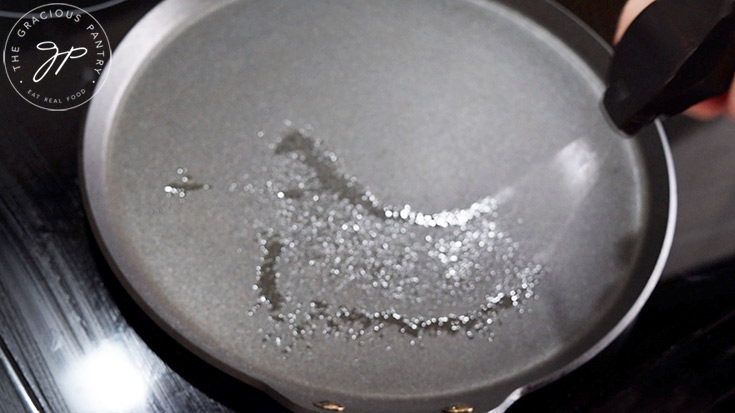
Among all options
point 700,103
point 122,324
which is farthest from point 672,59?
point 122,324

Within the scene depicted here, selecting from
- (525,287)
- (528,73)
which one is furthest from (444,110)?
(525,287)

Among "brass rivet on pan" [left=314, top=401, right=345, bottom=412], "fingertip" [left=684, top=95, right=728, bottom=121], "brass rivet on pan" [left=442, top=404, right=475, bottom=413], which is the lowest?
"brass rivet on pan" [left=442, top=404, right=475, bottom=413]

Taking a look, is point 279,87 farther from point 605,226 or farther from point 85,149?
point 605,226

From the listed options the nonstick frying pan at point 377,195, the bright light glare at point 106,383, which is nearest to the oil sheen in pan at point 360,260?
the nonstick frying pan at point 377,195

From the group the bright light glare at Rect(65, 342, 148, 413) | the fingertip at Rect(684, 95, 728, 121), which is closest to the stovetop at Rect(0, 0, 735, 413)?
the bright light glare at Rect(65, 342, 148, 413)

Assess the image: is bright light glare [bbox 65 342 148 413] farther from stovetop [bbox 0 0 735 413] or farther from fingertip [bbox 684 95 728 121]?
fingertip [bbox 684 95 728 121]

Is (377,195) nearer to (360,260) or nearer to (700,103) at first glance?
(360,260)

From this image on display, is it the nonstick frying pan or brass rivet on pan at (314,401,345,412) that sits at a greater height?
the nonstick frying pan

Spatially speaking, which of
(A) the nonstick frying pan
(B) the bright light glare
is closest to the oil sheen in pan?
(A) the nonstick frying pan
